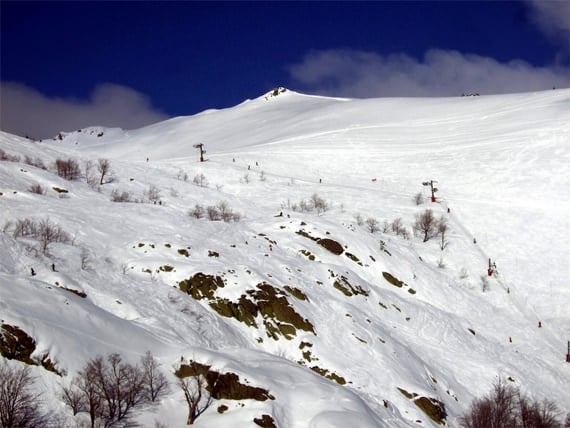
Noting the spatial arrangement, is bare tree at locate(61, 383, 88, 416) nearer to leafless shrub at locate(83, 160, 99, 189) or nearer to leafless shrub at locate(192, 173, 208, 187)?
leafless shrub at locate(83, 160, 99, 189)

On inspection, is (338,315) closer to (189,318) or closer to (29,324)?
(189,318)

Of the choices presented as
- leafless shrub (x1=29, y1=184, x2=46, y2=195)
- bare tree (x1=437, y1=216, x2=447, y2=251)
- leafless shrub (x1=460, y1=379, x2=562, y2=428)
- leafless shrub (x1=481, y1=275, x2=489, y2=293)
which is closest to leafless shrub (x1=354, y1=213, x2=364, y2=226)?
bare tree (x1=437, y1=216, x2=447, y2=251)

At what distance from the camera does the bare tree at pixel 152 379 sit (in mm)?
18750

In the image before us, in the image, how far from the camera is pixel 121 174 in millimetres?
57969

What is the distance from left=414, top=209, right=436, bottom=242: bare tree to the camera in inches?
1930

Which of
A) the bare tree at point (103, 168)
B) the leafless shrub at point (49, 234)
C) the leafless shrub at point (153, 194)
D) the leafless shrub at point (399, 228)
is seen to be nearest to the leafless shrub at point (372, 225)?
the leafless shrub at point (399, 228)

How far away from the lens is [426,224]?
49.1 meters

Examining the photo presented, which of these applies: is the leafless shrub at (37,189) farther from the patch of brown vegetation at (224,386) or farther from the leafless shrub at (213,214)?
the patch of brown vegetation at (224,386)

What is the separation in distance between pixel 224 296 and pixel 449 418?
42.5ft

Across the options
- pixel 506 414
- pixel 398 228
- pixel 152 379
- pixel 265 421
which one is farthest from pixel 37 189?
pixel 506 414

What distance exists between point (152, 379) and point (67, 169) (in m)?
39.5

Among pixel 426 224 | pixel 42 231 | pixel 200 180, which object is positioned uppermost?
pixel 200 180

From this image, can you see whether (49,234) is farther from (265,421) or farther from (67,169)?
(67,169)

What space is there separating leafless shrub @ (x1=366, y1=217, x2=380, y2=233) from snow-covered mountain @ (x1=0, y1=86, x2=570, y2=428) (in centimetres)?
35
